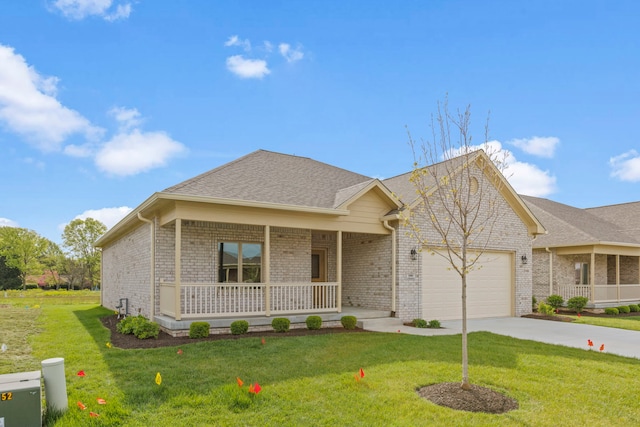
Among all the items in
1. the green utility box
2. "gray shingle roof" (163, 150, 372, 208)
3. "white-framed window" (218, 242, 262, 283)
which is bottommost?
the green utility box

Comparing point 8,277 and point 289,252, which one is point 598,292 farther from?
point 8,277

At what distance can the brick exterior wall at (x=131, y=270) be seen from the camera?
11.9m

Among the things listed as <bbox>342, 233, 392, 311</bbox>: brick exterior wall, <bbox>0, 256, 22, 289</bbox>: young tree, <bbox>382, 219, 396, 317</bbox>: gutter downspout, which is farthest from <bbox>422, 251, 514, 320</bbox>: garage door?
<bbox>0, 256, 22, 289</bbox>: young tree

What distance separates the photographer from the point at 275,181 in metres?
12.6

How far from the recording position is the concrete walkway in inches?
384

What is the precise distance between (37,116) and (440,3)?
14.4 metres

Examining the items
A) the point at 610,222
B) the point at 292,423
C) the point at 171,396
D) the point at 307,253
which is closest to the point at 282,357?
the point at 171,396

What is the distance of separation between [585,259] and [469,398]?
60.7 feet

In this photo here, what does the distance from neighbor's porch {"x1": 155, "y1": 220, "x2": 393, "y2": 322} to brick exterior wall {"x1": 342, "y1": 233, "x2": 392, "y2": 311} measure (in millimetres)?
31

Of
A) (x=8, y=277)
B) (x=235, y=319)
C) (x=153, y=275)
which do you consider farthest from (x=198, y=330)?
(x=8, y=277)

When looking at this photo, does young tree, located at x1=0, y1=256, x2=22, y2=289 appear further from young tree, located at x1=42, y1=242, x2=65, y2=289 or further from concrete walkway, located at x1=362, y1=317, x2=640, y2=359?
concrete walkway, located at x1=362, y1=317, x2=640, y2=359

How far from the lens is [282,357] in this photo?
759 cm

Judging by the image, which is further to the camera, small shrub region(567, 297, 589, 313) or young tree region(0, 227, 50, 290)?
young tree region(0, 227, 50, 290)

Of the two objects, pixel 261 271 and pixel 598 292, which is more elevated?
pixel 261 271
